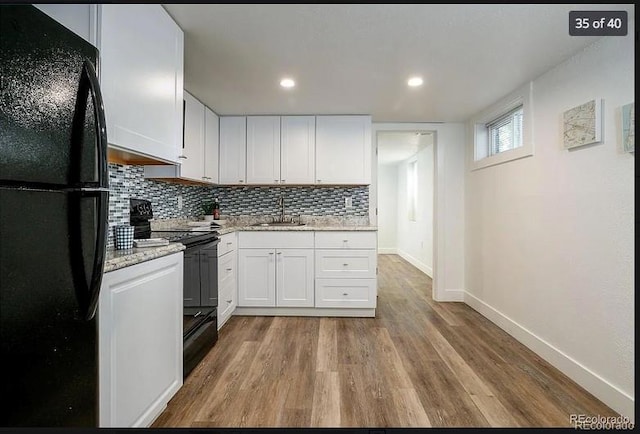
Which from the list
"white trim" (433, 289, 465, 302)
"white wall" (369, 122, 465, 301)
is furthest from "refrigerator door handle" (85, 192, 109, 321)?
"white trim" (433, 289, 465, 302)

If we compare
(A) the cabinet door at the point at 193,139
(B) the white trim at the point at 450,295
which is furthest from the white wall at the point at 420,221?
(A) the cabinet door at the point at 193,139

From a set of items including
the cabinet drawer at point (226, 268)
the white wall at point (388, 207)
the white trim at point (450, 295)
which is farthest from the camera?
the white wall at point (388, 207)

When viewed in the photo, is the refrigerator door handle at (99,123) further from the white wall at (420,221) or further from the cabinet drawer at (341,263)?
the white wall at (420,221)

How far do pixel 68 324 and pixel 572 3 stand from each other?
8.35ft

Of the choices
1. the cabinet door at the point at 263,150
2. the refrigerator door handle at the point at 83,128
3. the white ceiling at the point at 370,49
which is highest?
the white ceiling at the point at 370,49

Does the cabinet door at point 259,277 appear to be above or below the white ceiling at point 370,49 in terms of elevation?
below

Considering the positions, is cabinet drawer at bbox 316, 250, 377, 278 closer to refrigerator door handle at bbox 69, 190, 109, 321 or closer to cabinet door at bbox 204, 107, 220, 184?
cabinet door at bbox 204, 107, 220, 184

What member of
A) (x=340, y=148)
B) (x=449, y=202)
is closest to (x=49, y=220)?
(x=340, y=148)

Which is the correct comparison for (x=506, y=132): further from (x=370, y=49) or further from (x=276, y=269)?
(x=276, y=269)

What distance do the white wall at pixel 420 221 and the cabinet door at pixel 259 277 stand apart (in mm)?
3173

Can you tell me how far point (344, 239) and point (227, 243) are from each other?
3.82ft

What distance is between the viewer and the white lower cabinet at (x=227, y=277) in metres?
2.88

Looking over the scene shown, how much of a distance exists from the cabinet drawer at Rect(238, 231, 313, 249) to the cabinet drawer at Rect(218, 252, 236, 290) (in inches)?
8.1

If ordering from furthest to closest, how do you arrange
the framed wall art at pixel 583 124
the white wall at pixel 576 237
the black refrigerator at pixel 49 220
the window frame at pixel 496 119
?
the window frame at pixel 496 119, the framed wall art at pixel 583 124, the white wall at pixel 576 237, the black refrigerator at pixel 49 220
